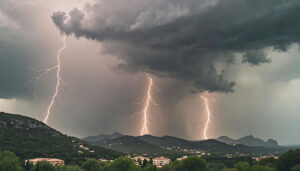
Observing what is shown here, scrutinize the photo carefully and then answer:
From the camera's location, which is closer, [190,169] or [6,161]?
[6,161]

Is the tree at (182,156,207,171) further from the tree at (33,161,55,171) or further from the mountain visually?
the mountain

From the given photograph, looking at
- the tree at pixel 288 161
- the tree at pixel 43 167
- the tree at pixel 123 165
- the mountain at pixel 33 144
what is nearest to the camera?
the tree at pixel 288 161

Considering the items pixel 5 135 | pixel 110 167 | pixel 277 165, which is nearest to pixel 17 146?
pixel 5 135

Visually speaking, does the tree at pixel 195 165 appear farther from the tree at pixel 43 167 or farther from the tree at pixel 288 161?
the tree at pixel 43 167

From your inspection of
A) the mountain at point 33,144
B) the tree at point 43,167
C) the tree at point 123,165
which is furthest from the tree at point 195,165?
the mountain at point 33,144

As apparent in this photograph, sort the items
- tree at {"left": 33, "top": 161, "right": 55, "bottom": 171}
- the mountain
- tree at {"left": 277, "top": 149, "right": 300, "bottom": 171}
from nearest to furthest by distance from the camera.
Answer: tree at {"left": 277, "top": 149, "right": 300, "bottom": 171} < tree at {"left": 33, "top": 161, "right": 55, "bottom": 171} < the mountain

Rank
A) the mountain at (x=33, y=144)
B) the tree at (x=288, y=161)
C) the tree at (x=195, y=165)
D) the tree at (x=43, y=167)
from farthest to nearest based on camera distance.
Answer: the mountain at (x=33, y=144) < the tree at (x=195, y=165) < the tree at (x=43, y=167) < the tree at (x=288, y=161)

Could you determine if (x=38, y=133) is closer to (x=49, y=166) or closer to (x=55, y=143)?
(x=55, y=143)

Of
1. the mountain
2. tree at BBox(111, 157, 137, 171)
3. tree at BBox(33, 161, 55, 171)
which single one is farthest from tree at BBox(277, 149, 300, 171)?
the mountain

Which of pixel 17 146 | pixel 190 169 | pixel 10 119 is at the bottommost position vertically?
pixel 190 169

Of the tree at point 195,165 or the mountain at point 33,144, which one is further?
the mountain at point 33,144

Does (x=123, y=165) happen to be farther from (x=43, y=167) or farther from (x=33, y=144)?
(x=33, y=144)
